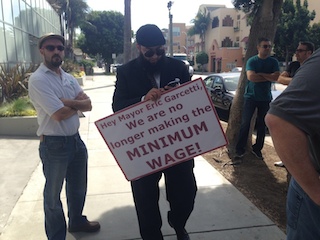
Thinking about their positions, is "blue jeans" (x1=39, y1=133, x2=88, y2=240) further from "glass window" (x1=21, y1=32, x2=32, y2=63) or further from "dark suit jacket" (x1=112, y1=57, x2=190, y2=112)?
"glass window" (x1=21, y1=32, x2=32, y2=63)

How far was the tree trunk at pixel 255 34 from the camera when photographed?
4902 mm

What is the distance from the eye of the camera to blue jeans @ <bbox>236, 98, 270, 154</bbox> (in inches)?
187

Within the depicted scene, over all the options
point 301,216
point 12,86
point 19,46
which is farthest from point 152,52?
point 19,46

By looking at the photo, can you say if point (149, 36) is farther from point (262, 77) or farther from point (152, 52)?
point (262, 77)

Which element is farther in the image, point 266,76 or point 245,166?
point 245,166

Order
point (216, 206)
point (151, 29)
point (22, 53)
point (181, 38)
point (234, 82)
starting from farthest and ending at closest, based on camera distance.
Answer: point (181, 38), point (22, 53), point (234, 82), point (216, 206), point (151, 29)

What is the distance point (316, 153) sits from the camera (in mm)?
1317

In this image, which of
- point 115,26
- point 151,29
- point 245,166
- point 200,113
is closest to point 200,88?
point 200,113

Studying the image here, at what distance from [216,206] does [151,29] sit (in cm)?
218

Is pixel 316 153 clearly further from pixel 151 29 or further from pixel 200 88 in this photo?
pixel 151 29

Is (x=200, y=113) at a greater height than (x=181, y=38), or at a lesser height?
lesser

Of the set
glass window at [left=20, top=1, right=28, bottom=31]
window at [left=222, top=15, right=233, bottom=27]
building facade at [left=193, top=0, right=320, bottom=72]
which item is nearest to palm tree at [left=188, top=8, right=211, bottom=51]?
building facade at [left=193, top=0, right=320, bottom=72]

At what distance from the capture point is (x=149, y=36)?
2.37m

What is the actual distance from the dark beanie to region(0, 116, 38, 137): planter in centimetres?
503
